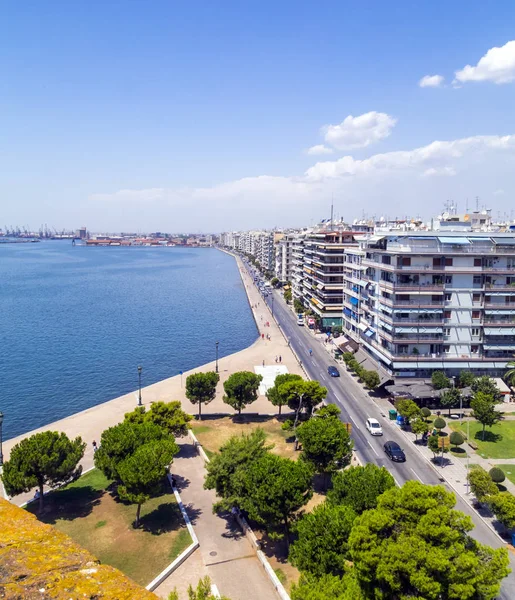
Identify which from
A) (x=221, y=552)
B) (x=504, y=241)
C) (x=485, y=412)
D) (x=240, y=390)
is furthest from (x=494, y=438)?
(x=221, y=552)

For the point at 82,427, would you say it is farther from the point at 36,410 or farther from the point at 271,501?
the point at 271,501

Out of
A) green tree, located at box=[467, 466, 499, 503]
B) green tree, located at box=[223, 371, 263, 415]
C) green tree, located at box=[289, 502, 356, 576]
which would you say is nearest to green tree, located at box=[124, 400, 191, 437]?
green tree, located at box=[223, 371, 263, 415]

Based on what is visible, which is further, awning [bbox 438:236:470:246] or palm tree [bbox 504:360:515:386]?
awning [bbox 438:236:470:246]

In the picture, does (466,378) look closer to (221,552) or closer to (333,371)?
(333,371)

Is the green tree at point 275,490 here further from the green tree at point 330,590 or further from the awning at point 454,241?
the awning at point 454,241

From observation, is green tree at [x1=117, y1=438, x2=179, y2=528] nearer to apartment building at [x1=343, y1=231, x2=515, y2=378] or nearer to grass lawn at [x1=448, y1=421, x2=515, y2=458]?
grass lawn at [x1=448, y1=421, x2=515, y2=458]

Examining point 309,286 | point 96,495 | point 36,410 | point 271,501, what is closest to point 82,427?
point 36,410

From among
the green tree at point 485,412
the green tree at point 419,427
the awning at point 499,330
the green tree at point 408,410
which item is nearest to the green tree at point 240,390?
the green tree at point 408,410
